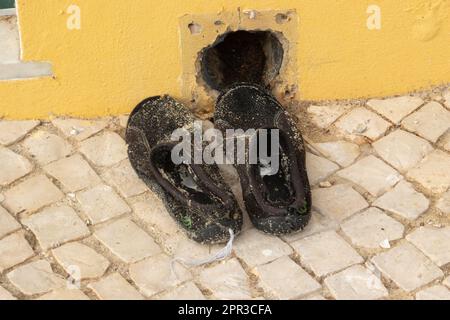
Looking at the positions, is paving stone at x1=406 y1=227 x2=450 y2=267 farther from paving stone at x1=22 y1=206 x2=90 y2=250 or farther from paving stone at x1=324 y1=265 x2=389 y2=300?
paving stone at x1=22 y1=206 x2=90 y2=250

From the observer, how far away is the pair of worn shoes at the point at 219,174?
3582 mm

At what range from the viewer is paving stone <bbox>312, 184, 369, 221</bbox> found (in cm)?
374

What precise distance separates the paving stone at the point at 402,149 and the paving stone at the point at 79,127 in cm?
140

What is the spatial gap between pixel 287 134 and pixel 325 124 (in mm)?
404

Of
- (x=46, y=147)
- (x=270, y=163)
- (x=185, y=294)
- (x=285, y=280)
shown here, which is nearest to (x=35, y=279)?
(x=185, y=294)

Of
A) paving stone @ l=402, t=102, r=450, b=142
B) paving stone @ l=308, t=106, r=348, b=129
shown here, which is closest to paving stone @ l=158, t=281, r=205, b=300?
paving stone @ l=308, t=106, r=348, b=129

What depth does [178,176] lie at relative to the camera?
3873 mm

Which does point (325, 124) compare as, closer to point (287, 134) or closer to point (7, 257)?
point (287, 134)

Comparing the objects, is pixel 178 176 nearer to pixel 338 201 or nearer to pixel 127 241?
pixel 127 241

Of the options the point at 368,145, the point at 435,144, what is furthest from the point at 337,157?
the point at 435,144

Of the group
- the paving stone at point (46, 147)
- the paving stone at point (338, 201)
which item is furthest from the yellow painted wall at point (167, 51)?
the paving stone at point (338, 201)

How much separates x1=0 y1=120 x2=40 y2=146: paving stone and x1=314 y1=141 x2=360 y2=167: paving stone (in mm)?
1453

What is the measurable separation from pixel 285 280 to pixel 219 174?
0.67m

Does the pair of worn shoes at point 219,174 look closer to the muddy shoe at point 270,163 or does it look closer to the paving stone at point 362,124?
the muddy shoe at point 270,163
